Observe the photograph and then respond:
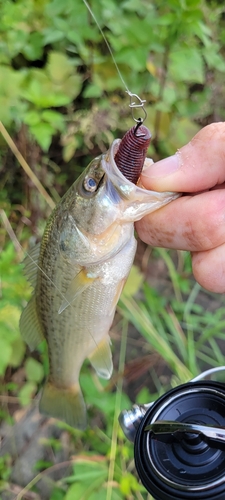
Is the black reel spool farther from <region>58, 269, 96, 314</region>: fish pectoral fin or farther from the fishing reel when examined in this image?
<region>58, 269, 96, 314</region>: fish pectoral fin

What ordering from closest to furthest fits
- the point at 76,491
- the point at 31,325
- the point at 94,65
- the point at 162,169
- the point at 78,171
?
the point at 162,169
the point at 31,325
the point at 76,491
the point at 94,65
the point at 78,171

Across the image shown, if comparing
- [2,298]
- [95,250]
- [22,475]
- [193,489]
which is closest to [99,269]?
[95,250]

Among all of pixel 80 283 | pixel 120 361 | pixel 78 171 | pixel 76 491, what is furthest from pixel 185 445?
pixel 78 171

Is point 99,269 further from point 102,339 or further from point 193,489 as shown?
point 193,489

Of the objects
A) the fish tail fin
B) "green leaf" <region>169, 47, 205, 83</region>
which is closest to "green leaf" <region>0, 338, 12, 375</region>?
the fish tail fin

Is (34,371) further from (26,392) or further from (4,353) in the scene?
(4,353)

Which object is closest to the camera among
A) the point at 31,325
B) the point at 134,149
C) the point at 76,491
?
the point at 134,149

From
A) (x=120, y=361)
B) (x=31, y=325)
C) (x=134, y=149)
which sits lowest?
(x=120, y=361)
